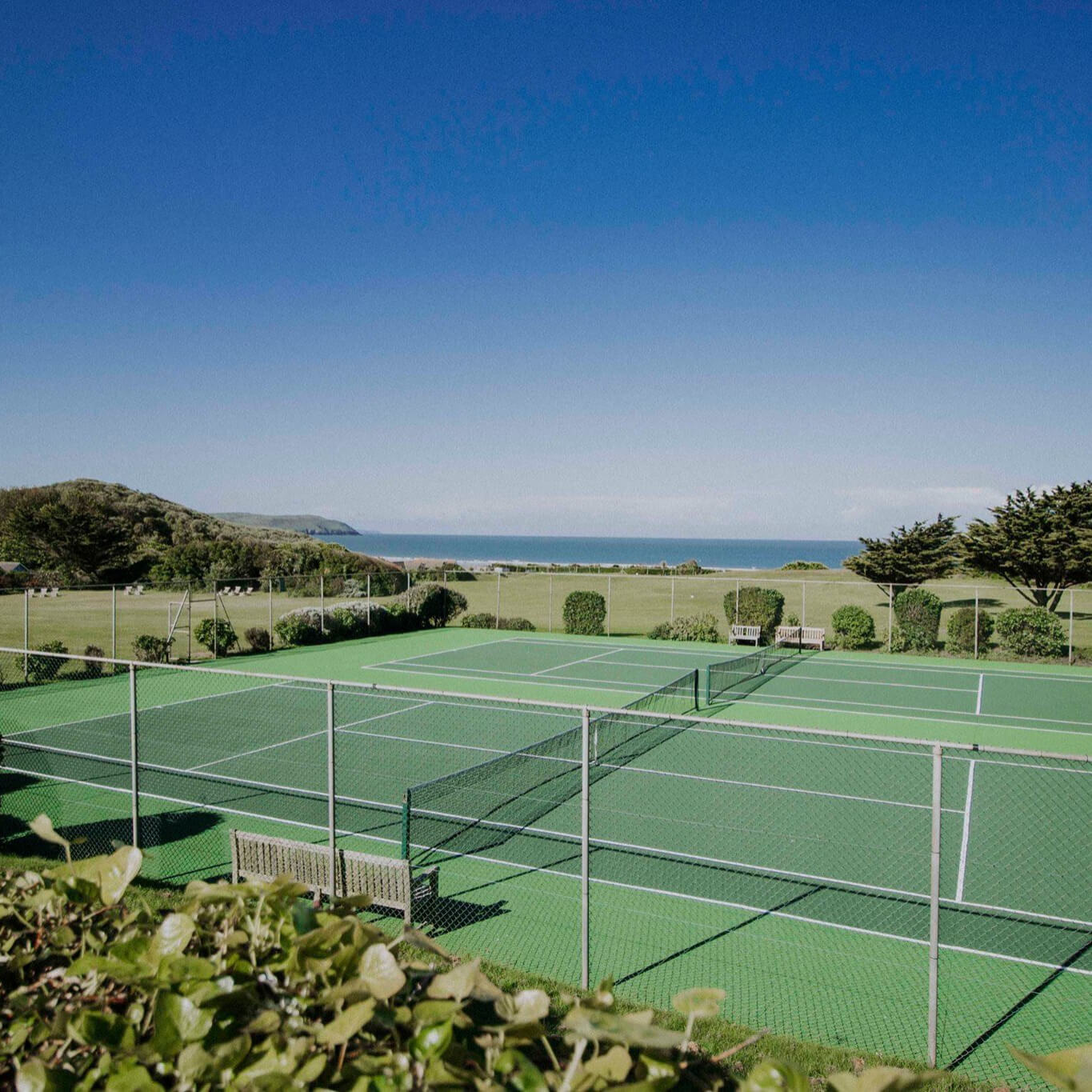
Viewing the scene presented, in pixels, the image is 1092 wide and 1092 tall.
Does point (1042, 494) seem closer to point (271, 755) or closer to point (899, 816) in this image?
point (899, 816)

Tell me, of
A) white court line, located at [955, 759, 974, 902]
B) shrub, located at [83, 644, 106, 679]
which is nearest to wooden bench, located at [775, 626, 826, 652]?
white court line, located at [955, 759, 974, 902]

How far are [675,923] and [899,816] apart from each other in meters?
4.62

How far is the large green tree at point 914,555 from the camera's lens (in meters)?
36.8

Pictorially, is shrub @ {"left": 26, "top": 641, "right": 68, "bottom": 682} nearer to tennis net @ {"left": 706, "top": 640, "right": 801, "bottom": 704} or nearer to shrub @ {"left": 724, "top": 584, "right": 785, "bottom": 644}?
tennis net @ {"left": 706, "top": 640, "right": 801, "bottom": 704}

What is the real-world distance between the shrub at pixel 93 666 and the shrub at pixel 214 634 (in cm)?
263

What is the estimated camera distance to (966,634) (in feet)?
89.3

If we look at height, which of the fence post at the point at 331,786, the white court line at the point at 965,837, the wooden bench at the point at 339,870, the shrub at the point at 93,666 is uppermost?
the fence post at the point at 331,786

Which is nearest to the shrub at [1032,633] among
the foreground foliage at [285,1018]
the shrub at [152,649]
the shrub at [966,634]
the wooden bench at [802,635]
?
the shrub at [966,634]

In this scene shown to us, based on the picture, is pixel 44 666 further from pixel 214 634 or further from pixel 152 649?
pixel 214 634

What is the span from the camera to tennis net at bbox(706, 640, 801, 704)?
19.7 m

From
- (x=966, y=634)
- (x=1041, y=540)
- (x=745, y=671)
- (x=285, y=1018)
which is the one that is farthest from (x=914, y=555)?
(x=285, y=1018)

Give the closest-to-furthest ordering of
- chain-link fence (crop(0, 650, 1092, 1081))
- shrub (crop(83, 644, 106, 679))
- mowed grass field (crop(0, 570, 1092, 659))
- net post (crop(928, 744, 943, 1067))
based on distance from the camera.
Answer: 1. net post (crop(928, 744, 943, 1067))
2. chain-link fence (crop(0, 650, 1092, 1081))
3. shrub (crop(83, 644, 106, 679))
4. mowed grass field (crop(0, 570, 1092, 659))

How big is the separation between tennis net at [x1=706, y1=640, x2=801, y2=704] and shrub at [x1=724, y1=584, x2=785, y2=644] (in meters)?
1.45

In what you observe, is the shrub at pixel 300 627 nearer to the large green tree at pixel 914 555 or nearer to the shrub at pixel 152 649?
the shrub at pixel 152 649
